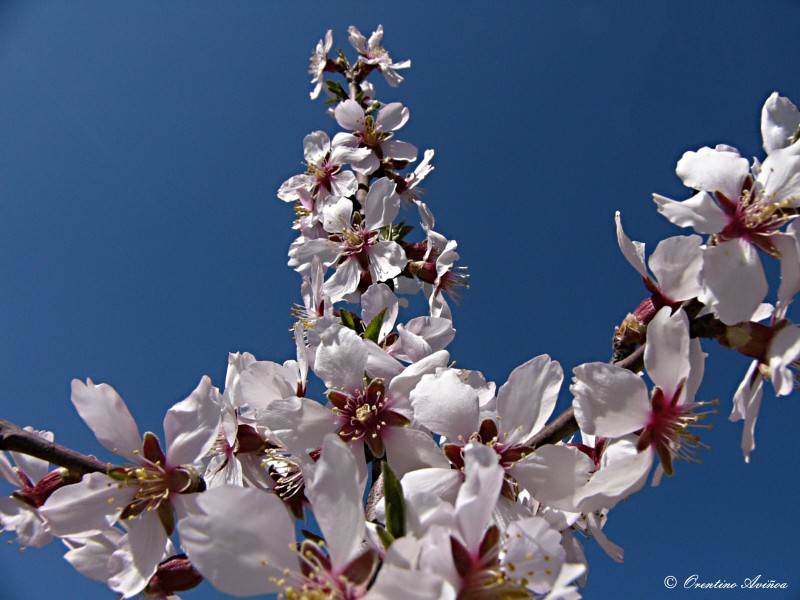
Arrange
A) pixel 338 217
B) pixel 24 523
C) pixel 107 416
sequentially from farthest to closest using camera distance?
1. pixel 338 217
2. pixel 24 523
3. pixel 107 416

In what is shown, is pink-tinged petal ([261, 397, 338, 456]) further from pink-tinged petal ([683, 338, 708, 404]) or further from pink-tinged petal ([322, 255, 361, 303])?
pink-tinged petal ([322, 255, 361, 303])

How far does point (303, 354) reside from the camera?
1671mm

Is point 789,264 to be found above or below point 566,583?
above

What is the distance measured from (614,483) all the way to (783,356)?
544mm

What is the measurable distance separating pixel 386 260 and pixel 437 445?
1.41 meters

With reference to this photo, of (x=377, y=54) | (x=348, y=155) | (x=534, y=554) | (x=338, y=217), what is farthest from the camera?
(x=377, y=54)

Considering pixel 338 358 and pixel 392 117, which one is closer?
pixel 338 358

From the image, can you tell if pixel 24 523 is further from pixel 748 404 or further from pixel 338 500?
pixel 748 404

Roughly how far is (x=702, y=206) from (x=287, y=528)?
1327mm

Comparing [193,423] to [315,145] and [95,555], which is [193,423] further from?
[315,145]

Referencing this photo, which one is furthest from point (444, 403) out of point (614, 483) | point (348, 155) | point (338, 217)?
point (348, 155)

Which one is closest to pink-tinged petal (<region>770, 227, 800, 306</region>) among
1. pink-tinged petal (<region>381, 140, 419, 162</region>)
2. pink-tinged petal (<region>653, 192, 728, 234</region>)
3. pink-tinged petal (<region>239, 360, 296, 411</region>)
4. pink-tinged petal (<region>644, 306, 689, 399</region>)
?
pink-tinged petal (<region>653, 192, 728, 234</region>)

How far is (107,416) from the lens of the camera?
1.38m

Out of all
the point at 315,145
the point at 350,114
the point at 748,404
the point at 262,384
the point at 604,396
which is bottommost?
the point at 748,404
